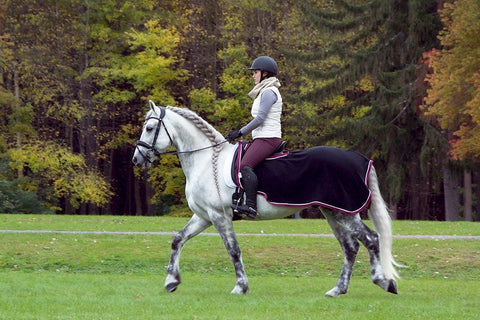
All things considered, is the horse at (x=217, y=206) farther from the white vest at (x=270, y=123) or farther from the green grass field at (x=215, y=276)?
the white vest at (x=270, y=123)

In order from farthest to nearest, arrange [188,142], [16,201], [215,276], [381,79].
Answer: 1. [381,79]
2. [16,201]
3. [215,276]
4. [188,142]

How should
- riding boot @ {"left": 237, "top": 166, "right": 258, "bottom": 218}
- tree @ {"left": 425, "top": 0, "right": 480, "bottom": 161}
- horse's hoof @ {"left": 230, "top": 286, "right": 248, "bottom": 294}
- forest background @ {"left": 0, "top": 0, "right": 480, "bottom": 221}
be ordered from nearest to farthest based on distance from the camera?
riding boot @ {"left": 237, "top": 166, "right": 258, "bottom": 218} → horse's hoof @ {"left": 230, "top": 286, "right": 248, "bottom": 294} → tree @ {"left": 425, "top": 0, "right": 480, "bottom": 161} → forest background @ {"left": 0, "top": 0, "right": 480, "bottom": 221}

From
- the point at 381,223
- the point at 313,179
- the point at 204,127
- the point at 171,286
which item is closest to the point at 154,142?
the point at 204,127

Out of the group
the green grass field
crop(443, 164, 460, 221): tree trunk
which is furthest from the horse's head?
crop(443, 164, 460, 221): tree trunk

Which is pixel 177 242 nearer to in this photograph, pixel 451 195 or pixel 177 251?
pixel 177 251

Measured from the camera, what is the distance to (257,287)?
1288 cm

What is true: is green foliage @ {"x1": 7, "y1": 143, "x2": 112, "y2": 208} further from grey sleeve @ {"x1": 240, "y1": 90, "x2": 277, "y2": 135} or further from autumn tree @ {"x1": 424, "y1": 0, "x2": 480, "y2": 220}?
grey sleeve @ {"x1": 240, "y1": 90, "x2": 277, "y2": 135}

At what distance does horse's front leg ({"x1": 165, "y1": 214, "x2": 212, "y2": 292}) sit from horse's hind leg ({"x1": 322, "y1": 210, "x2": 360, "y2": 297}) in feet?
5.74

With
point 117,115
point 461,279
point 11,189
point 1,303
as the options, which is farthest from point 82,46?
point 1,303

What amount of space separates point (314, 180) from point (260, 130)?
3.23ft

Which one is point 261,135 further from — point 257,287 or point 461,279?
point 461,279

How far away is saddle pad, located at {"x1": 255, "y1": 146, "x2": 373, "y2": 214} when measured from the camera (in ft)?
37.9

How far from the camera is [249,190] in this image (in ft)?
37.8

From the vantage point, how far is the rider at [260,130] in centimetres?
1154
